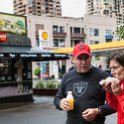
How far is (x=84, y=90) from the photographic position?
168 inches

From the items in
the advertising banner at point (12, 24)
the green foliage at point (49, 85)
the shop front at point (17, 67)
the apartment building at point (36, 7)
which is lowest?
the green foliage at point (49, 85)

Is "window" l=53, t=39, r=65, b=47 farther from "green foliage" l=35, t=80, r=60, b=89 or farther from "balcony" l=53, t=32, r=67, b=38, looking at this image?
"green foliage" l=35, t=80, r=60, b=89

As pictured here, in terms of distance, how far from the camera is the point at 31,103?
19594 millimetres

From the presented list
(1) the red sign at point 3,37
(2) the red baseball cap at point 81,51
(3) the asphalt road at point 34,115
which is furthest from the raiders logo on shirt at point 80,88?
(1) the red sign at point 3,37

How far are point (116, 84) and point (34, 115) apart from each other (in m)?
12.1

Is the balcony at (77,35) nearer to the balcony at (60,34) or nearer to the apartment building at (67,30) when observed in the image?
the apartment building at (67,30)

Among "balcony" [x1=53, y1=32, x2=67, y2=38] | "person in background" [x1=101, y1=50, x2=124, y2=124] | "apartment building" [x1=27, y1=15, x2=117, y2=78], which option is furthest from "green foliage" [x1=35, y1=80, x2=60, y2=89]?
"balcony" [x1=53, y1=32, x2=67, y2=38]

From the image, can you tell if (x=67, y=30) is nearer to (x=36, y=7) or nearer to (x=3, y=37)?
(x=36, y=7)

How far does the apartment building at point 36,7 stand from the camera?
146 meters

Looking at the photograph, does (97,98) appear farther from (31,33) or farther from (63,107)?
(31,33)

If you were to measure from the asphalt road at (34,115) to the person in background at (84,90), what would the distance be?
8.18 m

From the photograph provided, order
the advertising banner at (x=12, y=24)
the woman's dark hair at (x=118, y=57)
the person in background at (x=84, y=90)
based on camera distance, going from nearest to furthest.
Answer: the woman's dark hair at (x=118, y=57) < the person in background at (x=84, y=90) < the advertising banner at (x=12, y=24)

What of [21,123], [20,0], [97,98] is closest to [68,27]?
[20,0]

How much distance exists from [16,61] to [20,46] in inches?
31.0
